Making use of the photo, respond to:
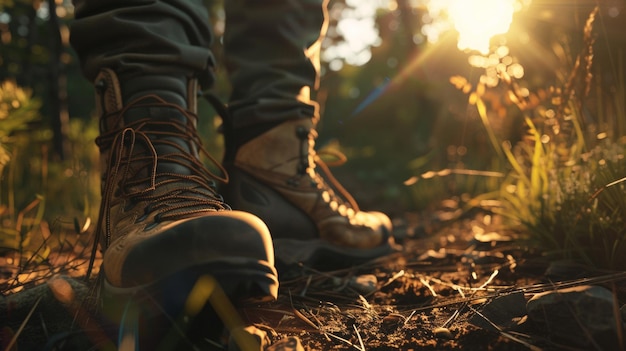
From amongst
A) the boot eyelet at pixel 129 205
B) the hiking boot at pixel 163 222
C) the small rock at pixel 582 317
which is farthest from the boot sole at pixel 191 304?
the small rock at pixel 582 317

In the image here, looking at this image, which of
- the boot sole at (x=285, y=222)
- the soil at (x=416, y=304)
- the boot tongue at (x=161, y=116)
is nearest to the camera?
the soil at (x=416, y=304)

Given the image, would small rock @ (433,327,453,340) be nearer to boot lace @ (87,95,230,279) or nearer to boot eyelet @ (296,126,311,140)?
boot lace @ (87,95,230,279)

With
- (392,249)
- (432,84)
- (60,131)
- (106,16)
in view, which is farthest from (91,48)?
(432,84)

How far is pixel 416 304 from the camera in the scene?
1153 millimetres

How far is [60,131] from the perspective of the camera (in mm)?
3473

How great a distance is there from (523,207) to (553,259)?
27cm

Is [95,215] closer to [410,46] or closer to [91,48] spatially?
[91,48]

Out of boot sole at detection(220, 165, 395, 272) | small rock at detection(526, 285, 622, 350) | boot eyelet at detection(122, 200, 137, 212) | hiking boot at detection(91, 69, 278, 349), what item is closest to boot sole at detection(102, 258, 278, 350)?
hiking boot at detection(91, 69, 278, 349)

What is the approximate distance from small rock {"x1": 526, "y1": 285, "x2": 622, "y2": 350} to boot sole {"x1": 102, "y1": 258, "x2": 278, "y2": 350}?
1.55 ft

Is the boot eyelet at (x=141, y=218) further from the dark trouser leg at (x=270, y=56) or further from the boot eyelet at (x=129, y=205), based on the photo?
the dark trouser leg at (x=270, y=56)

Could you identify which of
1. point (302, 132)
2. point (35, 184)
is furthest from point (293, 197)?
point (35, 184)

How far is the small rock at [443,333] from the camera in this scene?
2.98 feet

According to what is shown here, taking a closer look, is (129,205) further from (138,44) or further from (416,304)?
(416,304)

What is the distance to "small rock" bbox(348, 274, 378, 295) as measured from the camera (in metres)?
1.29
